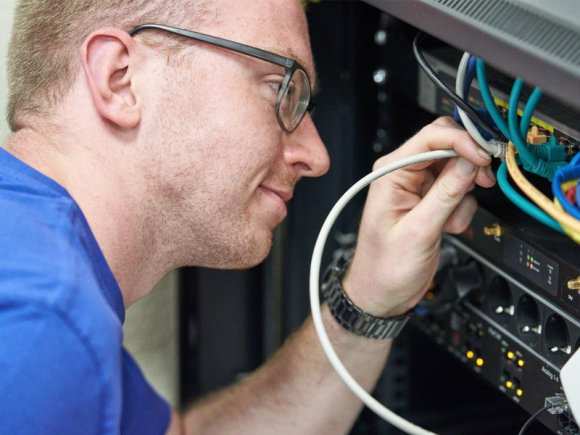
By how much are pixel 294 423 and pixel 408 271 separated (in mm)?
269

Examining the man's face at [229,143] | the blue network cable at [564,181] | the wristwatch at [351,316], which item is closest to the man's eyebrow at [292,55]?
the man's face at [229,143]

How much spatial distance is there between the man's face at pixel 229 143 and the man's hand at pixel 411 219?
0.08m

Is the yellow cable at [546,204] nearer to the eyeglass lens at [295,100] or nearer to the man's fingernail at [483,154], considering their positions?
the man's fingernail at [483,154]

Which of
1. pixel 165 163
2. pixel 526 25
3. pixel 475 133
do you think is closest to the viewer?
pixel 526 25

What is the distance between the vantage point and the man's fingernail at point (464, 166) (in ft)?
2.73

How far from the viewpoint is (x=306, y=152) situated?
96 cm

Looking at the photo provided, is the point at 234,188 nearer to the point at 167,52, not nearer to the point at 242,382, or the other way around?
the point at 167,52

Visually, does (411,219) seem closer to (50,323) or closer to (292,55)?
(292,55)

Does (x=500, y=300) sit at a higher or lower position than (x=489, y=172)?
lower

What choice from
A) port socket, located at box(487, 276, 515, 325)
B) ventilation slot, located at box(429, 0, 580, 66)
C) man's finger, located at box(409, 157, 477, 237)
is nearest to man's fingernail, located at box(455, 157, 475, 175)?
man's finger, located at box(409, 157, 477, 237)

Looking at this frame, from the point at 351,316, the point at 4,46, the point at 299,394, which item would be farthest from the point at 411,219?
the point at 4,46

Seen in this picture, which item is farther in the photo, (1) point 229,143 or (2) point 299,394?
(2) point 299,394

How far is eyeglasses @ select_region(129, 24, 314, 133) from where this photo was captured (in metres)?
0.86

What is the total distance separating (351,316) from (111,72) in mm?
358
